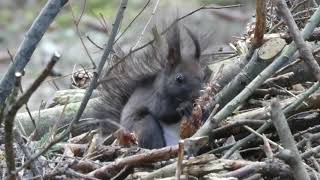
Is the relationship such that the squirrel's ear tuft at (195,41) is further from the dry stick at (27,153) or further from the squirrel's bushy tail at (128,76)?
the dry stick at (27,153)

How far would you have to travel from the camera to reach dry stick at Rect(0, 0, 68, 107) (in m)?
3.09

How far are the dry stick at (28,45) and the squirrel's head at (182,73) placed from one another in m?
2.23

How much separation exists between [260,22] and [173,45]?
4.63ft

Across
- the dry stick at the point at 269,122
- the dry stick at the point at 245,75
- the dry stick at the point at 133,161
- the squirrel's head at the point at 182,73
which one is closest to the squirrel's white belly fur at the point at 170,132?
the squirrel's head at the point at 182,73

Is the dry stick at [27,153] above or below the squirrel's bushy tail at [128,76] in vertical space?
below

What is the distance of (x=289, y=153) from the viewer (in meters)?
2.97

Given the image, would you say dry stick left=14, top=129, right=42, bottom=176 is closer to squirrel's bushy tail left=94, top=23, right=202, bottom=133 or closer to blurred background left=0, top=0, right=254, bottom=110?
squirrel's bushy tail left=94, top=23, right=202, bottom=133

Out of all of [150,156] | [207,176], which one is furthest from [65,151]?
[207,176]

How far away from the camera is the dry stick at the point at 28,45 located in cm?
309

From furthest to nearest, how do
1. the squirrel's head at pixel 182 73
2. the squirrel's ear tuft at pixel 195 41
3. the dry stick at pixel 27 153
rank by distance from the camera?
the squirrel's head at pixel 182 73 < the squirrel's ear tuft at pixel 195 41 < the dry stick at pixel 27 153

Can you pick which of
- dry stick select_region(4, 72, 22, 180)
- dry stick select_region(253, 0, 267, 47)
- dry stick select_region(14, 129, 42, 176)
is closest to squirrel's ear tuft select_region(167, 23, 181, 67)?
dry stick select_region(253, 0, 267, 47)

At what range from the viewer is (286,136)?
9.79 feet

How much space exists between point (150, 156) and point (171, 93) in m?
2.02

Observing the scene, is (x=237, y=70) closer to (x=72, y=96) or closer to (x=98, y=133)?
(x=98, y=133)
